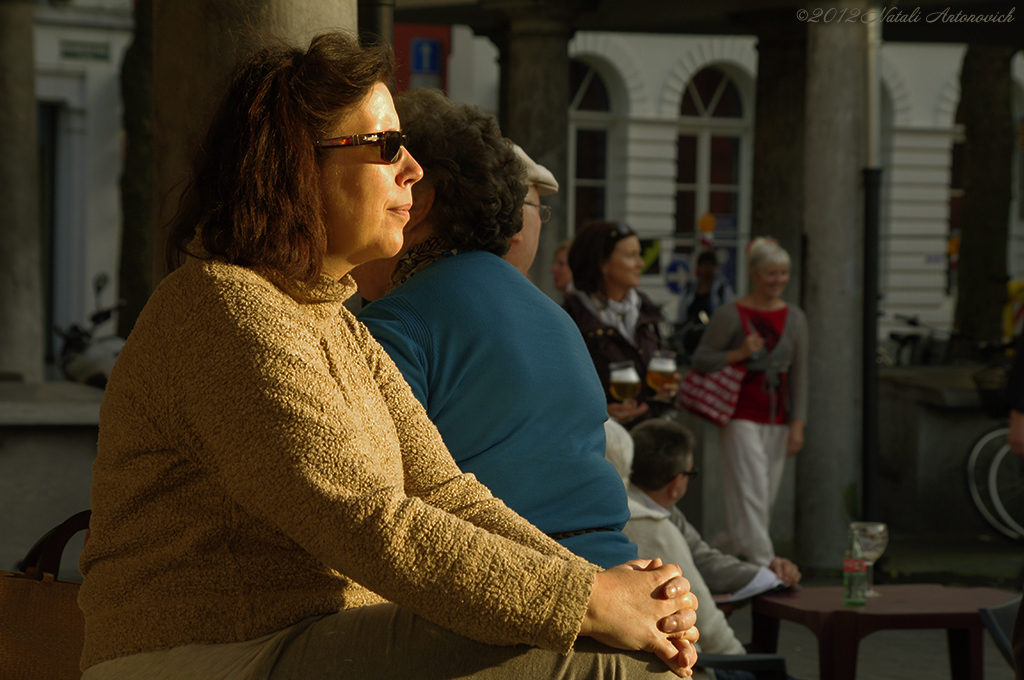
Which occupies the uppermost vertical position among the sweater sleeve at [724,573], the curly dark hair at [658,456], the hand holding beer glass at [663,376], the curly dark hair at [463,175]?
the curly dark hair at [463,175]

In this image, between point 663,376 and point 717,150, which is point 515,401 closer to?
point 663,376

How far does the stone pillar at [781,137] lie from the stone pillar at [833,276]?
8.65 feet

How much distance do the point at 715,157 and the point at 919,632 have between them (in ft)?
66.9

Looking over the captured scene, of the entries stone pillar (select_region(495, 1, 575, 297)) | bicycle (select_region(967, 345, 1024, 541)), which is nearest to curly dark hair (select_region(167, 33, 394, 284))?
bicycle (select_region(967, 345, 1024, 541))

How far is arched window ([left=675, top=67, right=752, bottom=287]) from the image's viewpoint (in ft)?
84.9

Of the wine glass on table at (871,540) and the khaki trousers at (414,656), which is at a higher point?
the khaki trousers at (414,656)

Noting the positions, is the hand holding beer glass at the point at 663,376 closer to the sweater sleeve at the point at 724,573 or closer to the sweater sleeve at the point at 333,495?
the sweater sleeve at the point at 724,573

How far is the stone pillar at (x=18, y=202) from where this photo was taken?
1052cm

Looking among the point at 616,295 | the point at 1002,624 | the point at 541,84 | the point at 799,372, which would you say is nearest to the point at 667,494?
the point at 1002,624

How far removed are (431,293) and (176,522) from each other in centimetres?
68

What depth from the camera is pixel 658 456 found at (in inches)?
180

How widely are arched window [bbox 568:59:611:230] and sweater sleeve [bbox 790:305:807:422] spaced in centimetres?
1725

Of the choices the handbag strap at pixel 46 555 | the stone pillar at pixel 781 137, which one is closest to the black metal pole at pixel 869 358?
the stone pillar at pixel 781 137

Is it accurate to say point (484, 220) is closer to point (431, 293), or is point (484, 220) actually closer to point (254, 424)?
point (431, 293)
